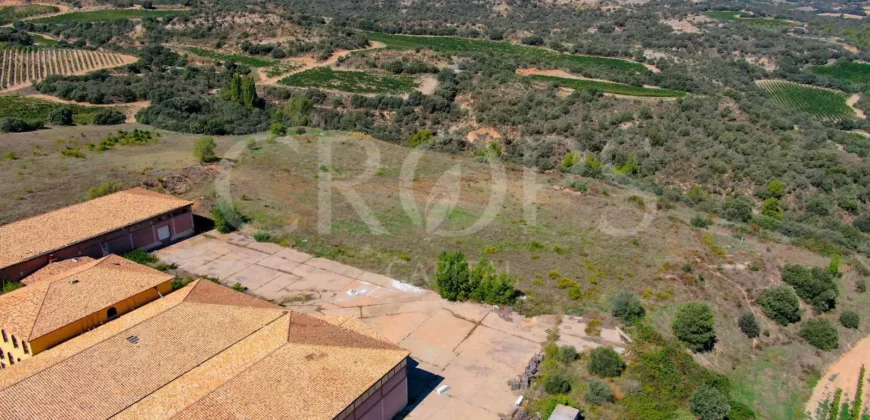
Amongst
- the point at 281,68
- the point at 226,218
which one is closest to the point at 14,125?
the point at 226,218

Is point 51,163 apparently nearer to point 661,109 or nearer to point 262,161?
point 262,161

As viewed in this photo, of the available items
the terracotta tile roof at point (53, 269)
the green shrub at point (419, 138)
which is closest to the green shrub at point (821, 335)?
the terracotta tile roof at point (53, 269)

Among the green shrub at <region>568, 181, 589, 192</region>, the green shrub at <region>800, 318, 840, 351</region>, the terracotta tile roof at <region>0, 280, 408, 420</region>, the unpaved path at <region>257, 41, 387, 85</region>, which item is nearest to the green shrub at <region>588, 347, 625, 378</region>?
the terracotta tile roof at <region>0, 280, 408, 420</region>

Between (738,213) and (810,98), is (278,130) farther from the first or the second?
(810,98)

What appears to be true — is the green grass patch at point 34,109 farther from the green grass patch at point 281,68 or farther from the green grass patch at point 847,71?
the green grass patch at point 847,71

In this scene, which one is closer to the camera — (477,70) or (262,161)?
(262,161)

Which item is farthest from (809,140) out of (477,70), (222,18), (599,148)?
(222,18)
